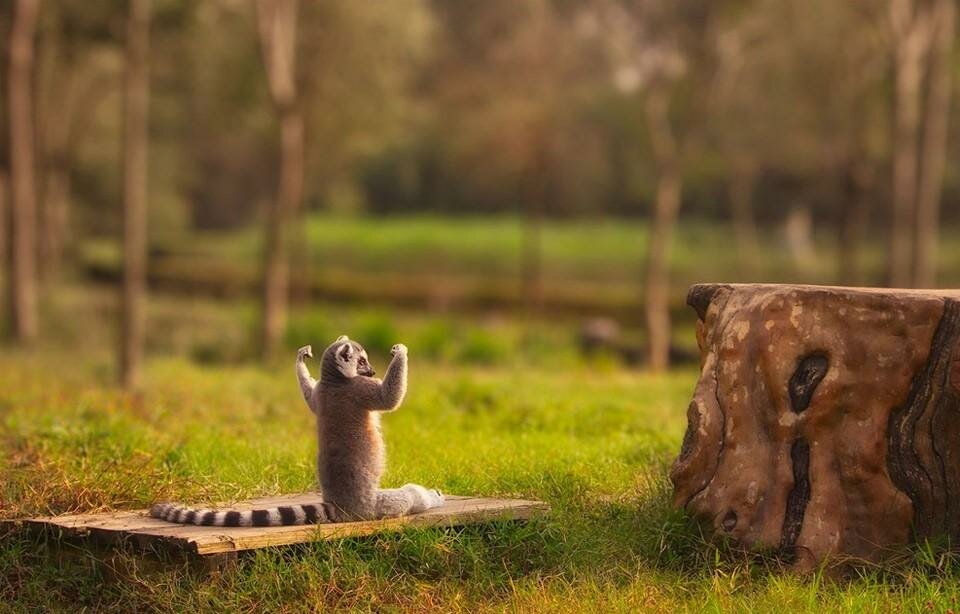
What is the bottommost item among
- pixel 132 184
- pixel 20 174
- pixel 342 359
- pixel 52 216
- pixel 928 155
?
pixel 342 359

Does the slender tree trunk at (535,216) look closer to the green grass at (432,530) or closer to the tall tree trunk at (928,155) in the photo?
the tall tree trunk at (928,155)

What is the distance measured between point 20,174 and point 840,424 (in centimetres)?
1974

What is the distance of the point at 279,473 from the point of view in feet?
28.8

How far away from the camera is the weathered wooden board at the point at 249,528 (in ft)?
21.5

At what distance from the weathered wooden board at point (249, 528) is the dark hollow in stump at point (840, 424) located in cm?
128

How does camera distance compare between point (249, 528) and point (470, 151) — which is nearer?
point (249, 528)

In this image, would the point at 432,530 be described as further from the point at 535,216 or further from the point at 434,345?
the point at 535,216

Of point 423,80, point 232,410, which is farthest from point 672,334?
point 232,410

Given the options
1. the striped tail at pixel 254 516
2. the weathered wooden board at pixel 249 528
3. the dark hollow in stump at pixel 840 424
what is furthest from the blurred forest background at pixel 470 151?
the dark hollow in stump at pixel 840 424

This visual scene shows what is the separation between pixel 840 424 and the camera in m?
7.21

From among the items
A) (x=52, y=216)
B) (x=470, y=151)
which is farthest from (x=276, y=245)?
(x=52, y=216)

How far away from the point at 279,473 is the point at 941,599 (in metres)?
4.37

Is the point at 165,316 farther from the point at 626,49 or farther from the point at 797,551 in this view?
the point at 797,551

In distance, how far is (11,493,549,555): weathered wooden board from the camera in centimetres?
655
